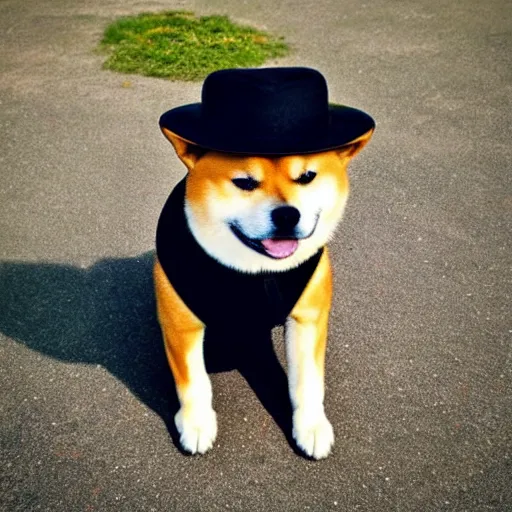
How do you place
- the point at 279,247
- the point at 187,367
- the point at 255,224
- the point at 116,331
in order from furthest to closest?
the point at 116,331
the point at 187,367
the point at 279,247
the point at 255,224

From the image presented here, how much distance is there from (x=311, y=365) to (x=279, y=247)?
1.98ft

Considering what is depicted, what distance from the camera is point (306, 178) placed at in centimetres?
174

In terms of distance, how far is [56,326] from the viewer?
271cm

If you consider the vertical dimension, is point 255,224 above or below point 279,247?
above

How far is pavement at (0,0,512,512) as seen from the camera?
80.5 inches

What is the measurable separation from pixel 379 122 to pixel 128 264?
2.58 m

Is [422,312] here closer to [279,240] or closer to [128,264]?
[279,240]

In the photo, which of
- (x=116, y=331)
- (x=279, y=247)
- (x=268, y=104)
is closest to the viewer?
(x=268, y=104)

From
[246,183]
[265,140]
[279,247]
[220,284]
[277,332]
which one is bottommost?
[277,332]

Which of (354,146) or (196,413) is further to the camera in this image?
(196,413)

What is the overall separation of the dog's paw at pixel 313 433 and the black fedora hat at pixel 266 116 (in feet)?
3.77

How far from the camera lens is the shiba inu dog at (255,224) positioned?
5.41 ft

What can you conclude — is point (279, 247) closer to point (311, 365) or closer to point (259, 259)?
point (259, 259)

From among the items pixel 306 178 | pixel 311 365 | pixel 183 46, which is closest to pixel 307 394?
pixel 311 365
